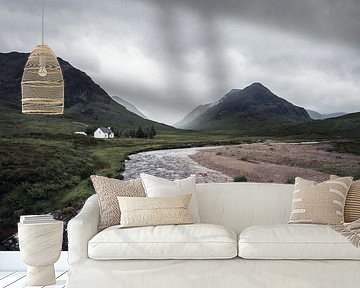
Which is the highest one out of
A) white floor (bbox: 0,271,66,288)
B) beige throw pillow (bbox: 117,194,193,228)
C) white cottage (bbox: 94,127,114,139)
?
white cottage (bbox: 94,127,114,139)

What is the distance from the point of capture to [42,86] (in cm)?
497

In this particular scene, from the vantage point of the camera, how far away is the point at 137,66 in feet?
19.6

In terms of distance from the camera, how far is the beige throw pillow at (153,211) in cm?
398

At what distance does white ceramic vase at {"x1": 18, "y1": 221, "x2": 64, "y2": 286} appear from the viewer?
4453mm

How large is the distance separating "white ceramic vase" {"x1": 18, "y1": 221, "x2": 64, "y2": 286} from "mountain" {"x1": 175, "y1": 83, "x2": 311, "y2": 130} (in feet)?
6.25

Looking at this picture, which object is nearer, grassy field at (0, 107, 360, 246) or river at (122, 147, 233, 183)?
grassy field at (0, 107, 360, 246)

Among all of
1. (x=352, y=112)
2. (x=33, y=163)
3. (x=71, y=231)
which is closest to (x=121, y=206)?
(x=71, y=231)

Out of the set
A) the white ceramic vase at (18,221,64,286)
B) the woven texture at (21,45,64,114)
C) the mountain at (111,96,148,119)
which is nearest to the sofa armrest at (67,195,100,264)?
the white ceramic vase at (18,221,64,286)

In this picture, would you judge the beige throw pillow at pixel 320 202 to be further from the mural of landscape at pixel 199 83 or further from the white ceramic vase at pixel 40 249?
the white ceramic vase at pixel 40 249

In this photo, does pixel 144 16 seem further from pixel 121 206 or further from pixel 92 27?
pixel 121 206

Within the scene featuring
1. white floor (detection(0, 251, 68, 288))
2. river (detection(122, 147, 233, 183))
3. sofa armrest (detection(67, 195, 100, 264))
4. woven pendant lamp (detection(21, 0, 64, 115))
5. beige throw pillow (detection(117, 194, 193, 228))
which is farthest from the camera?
river (detection(122, 147, 233, 183))

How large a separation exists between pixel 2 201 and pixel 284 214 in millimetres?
2470

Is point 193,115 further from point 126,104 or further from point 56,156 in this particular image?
point 56,156

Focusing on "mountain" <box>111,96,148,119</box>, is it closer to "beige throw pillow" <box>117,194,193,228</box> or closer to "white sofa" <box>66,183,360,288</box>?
"beige throw pillow" <box>117,194,193,228</box>
